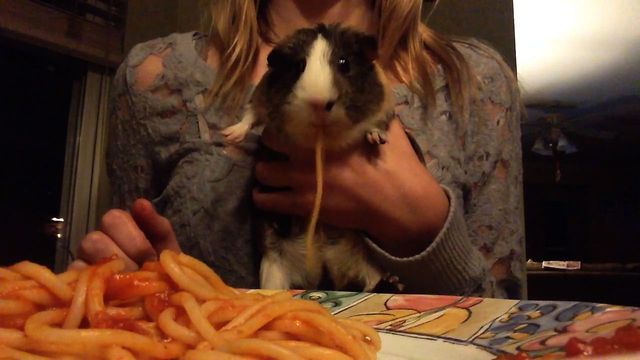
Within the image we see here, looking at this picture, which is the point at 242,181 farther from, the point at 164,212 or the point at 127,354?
the point at 127,354

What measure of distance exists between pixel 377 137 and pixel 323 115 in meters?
0.15

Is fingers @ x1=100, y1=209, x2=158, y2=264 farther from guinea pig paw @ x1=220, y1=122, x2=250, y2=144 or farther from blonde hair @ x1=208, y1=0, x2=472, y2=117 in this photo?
blonde hair @ x1=208, y1=0, x2=472, y2=117

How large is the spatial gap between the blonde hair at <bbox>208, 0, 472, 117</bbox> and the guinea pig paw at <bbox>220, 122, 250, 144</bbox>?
0.29 ft

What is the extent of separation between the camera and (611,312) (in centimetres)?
68

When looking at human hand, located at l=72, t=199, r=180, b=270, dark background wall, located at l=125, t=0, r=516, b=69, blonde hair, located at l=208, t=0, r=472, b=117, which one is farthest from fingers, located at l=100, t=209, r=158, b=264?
dark background wall, located at l=125, t=0, r=516, b=69

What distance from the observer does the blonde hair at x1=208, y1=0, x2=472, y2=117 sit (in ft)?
4.59

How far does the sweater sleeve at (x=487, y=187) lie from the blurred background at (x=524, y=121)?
78 cm

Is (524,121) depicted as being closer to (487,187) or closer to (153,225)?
(487,187)

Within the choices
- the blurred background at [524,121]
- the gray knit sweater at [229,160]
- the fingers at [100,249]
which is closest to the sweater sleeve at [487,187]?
the gray knit sweater at [229,160]

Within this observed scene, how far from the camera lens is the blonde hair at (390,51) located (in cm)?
140

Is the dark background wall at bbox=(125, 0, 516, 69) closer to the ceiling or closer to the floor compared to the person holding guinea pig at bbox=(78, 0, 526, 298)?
closer to the ceiling

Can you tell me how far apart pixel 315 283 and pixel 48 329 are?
0.66 m

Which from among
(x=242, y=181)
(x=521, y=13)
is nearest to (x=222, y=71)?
(x=242, y=181)

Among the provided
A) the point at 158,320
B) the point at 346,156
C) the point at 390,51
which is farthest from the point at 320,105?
the point at 158,320
